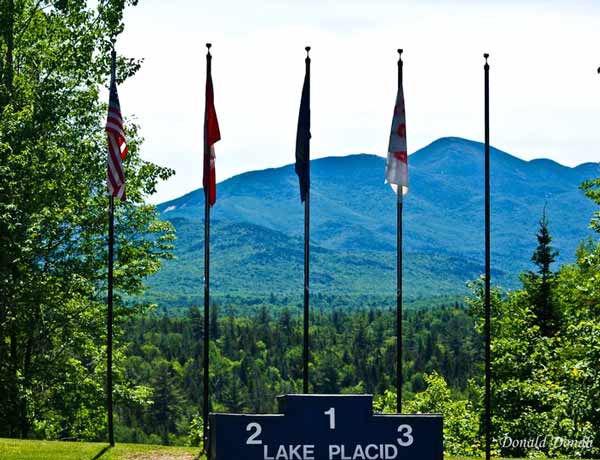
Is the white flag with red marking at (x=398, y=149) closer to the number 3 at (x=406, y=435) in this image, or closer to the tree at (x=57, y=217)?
the number 3 at (x=406, y=435)

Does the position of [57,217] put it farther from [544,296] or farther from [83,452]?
[544,296]

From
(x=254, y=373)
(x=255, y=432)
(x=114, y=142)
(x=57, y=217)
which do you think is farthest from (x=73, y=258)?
(x=254, y=373)

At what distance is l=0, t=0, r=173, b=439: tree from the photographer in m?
41.2

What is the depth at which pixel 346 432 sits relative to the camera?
24734 mm

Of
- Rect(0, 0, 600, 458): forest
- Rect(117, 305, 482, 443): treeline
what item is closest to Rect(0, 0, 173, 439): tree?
Rect(0, 0, 600, 458): forest

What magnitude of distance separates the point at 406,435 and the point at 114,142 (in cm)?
1060

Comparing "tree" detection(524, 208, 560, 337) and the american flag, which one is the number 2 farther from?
"tree" detection(524, 208, 560, 337)

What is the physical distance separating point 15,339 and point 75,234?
4873 millimetres

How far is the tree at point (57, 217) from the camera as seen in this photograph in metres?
41.2

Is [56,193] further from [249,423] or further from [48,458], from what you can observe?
[249,423]

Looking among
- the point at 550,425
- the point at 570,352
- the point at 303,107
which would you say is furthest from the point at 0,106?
the point at 550,425

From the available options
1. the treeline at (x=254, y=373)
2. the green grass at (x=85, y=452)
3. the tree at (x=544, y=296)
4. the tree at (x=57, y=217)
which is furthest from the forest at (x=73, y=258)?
the treeline at (x=254, y=373)

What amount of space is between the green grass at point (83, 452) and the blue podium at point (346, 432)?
4403mm

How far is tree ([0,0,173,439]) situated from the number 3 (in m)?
19.6
